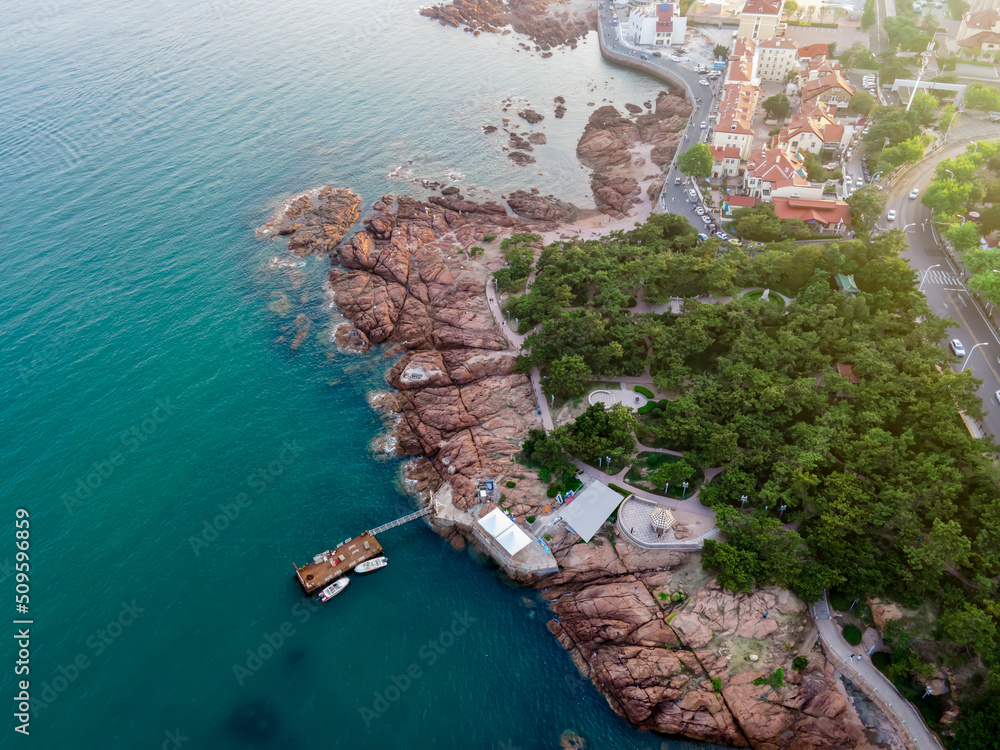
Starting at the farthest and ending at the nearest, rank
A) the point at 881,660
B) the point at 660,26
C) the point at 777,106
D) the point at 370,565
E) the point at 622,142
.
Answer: the point at 660,26 < the point at 622,142 < the point at 777,106 < the point at 370,565 < the point at 881,660

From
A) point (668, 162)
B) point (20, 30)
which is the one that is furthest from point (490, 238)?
point (20, 30)

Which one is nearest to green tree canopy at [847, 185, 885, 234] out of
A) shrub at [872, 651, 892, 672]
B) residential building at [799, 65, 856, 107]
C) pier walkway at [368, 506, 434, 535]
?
residential building at [799, 65, 856, 107]

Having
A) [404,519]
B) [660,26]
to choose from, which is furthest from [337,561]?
[660,26]

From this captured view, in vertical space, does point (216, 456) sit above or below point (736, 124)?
below

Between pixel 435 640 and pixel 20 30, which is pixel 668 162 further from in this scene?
pixel 20 30

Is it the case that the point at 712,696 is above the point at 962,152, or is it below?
below

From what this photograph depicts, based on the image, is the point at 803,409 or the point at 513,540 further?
the point at 803,409

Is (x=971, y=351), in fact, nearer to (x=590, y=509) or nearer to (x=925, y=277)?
(x=925, y=277)
